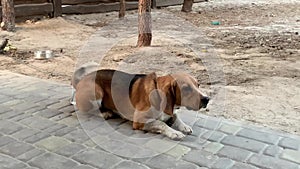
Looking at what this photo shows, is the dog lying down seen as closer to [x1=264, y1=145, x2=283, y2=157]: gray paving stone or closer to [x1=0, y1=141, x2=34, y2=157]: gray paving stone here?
[x1=264, y1=145, x2=283, y2=157]: gray paving stone

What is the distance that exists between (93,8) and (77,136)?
10.3m

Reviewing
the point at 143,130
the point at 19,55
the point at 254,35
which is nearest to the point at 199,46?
the point at 254,35

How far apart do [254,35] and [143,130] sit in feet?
20.7

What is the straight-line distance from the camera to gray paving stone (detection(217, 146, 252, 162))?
2.76m

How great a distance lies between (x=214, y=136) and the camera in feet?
10.3

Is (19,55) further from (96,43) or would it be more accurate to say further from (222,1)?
(222,1)

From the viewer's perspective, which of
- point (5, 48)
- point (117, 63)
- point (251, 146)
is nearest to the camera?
point (251, 146)

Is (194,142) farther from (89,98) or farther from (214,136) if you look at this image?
(89,98)

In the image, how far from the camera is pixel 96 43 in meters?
8.23

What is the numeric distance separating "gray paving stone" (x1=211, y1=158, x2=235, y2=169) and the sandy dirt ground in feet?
2.87

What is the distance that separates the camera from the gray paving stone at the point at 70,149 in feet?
9.24

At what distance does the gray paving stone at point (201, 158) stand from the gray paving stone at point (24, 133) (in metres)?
1.24

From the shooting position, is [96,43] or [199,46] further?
[96,43]

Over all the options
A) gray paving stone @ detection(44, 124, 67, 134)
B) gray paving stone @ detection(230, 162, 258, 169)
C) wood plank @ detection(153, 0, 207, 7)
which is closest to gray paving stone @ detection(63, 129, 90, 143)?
gray paving stone @ detection(44, 124, 67, 134)
